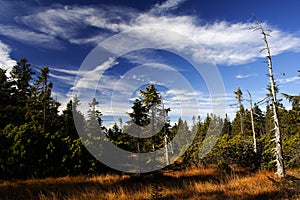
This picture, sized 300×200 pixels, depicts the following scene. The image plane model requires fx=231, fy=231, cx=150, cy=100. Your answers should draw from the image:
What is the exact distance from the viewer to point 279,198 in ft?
22.7

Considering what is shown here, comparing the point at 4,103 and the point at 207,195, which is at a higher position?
the point at 4,103

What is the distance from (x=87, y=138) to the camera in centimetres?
1473

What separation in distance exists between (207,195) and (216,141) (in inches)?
584

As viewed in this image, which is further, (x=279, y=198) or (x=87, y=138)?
(x=87, y=138)

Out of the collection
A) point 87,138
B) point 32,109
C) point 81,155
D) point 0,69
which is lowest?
point 81,155

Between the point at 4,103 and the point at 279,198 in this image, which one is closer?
the point at 279,198

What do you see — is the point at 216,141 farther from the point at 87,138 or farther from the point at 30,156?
the point at 30,156

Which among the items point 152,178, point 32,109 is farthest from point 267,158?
point 32,109

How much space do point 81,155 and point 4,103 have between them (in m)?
21.1

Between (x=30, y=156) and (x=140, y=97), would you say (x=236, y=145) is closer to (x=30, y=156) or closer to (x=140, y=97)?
(x=140, y=97)

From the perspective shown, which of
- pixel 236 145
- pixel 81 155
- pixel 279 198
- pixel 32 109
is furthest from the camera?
pixel 32 109

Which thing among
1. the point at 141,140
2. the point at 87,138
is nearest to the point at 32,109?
the point at 141,140

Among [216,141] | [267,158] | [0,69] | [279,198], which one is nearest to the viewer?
[279,198]

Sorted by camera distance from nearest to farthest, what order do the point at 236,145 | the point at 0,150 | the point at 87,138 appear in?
the point at 0,150 < the point at 87,138 < the point at 236,145
